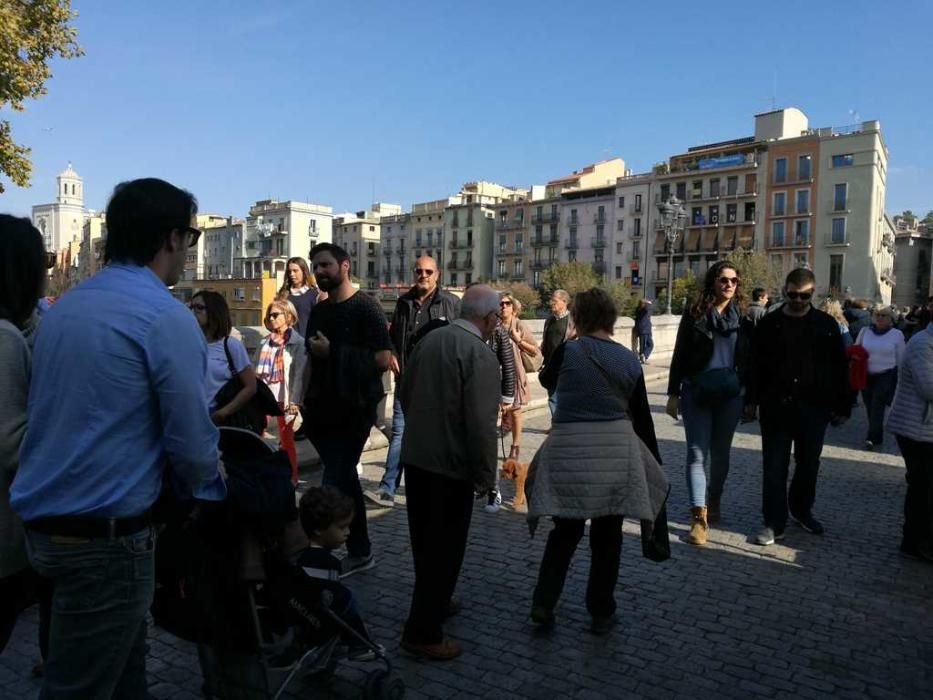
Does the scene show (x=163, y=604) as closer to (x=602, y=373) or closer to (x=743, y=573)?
(x=602, y=373)

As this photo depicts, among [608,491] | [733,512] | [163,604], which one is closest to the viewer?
[163,604]

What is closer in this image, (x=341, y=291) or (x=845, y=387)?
(x=341, y=291)

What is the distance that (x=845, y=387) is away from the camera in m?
5.72

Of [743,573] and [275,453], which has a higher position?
[275,453]

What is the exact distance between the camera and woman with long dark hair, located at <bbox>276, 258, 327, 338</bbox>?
7574 millimetres

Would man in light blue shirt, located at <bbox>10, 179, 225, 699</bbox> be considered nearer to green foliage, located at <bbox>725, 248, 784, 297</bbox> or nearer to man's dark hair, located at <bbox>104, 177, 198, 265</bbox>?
man's dark hair, located at <bbox>104, 177, 198, 265</bbox>

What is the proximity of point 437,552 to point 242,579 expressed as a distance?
1.21 m

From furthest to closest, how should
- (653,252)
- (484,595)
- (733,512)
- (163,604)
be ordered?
(653,252), (733,512), (484,595), (163,604)

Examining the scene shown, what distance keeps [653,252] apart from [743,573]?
76.3 meters

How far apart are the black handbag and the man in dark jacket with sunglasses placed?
3.66m

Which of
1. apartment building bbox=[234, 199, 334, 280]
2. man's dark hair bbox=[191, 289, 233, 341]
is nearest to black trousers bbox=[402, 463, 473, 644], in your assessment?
man's dark hair bbox=[191, 289, 233, 341]

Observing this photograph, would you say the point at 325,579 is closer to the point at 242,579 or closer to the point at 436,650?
the point at 242,579

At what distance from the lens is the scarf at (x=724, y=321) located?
5824 millimetres

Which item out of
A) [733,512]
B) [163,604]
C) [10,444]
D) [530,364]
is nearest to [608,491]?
[163,604]
